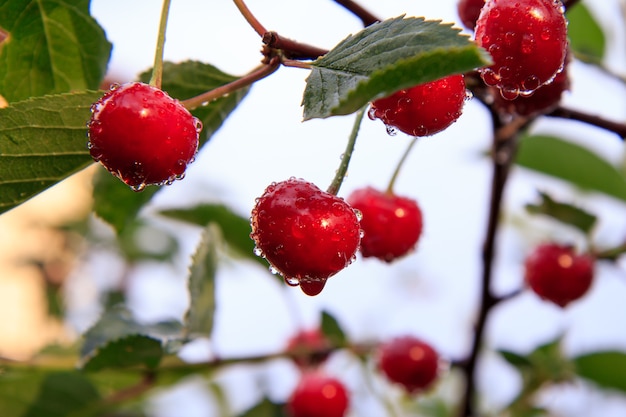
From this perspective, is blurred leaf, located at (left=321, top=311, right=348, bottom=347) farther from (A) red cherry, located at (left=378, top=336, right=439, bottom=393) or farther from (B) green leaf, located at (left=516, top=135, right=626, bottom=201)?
(B) green leaf, located at (left=516, top=135, right=626, bottom=201)

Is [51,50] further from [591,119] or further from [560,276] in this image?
[560,276]

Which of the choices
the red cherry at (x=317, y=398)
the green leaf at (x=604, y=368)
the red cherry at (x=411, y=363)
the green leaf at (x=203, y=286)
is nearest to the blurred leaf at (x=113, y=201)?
the green leaf at (x=203, y=286)

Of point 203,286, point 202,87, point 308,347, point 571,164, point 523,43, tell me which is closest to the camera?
point 523,43

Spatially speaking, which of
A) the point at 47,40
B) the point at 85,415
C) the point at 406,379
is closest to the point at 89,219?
the point at 85,415

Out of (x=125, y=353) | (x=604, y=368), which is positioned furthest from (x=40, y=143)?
(x=604, y=368)

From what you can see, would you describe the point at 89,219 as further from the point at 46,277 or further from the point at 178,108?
the point at 178,108
